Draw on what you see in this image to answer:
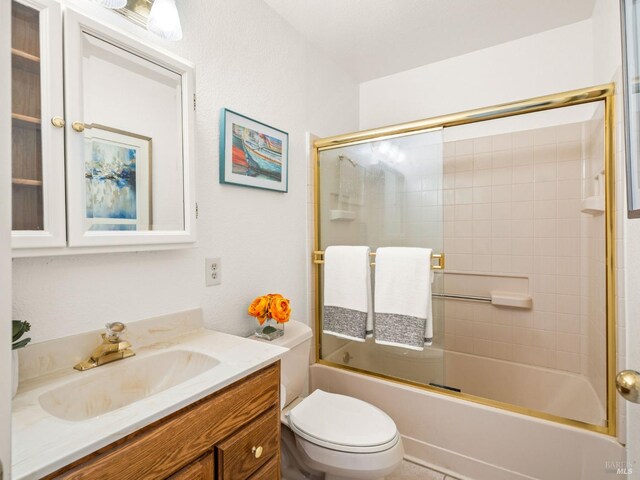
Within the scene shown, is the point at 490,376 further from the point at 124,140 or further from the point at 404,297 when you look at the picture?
the point at 124,140

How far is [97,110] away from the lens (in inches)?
38.9

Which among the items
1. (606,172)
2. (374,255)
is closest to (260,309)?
(374,255)

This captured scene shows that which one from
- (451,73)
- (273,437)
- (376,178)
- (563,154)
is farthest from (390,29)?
(273,437)

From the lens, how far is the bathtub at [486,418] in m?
1.43

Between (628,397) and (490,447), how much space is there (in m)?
1.25

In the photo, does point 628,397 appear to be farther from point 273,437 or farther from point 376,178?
point 376,178

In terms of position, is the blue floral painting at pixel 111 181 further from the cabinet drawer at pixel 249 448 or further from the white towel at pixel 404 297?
the white towel at pixel 404 297

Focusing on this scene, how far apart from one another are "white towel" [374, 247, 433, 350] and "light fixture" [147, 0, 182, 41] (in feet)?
4.30

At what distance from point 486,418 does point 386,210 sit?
1143 millimetres

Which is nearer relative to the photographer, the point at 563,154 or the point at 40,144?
the point at 40,144

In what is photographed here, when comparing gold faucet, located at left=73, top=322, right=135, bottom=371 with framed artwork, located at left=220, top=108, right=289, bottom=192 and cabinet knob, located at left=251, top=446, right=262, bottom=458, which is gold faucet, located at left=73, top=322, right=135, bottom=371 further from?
framed artwork, located at left=220, top=108, right=289, bottom=192

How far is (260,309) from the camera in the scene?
4.90 feet

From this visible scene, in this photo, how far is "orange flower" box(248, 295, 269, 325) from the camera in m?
1.49

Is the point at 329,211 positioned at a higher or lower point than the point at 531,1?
lower
